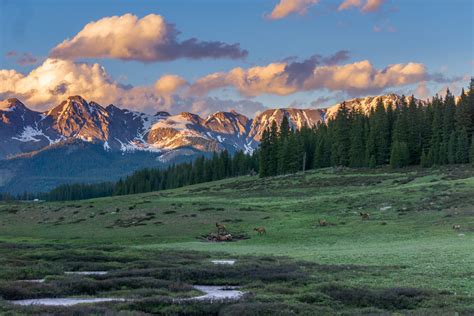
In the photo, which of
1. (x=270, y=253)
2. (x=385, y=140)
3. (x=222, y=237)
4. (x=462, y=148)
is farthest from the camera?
(x=385, y=140)

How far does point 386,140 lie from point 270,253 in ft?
342

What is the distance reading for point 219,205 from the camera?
7456 centimetres

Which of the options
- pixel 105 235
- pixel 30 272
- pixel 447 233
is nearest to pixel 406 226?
pixel 447 233

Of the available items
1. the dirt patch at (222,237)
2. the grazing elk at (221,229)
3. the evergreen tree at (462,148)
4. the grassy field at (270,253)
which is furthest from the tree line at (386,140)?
the dirt patch at (222,237)

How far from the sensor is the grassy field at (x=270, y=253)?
16844 millimetres

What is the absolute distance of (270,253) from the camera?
36750 mm

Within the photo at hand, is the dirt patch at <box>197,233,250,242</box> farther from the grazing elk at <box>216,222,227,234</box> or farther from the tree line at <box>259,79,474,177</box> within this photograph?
the tree line at <box>259,79,474,177</box>

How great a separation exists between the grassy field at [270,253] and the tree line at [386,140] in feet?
105

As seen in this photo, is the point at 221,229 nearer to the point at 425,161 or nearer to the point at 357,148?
the point at 425,161

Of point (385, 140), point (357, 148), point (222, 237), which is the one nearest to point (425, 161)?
point (385, 140)

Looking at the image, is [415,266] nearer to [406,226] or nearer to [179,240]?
[406,226]

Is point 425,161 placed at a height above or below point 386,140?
below

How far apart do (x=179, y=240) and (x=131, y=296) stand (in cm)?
3343

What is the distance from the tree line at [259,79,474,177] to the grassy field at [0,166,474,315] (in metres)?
31.9
